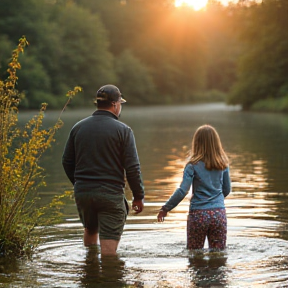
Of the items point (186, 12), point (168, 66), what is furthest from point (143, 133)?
point (186, 12)

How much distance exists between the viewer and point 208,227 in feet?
23.6

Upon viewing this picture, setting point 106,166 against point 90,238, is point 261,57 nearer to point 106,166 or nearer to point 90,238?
point 90,238

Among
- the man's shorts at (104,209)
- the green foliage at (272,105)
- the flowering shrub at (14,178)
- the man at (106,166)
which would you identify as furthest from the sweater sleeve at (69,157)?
the green foliage at (272,105)

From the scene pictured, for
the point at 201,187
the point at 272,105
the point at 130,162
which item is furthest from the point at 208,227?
the point at 272,105

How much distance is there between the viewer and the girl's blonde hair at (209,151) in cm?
713

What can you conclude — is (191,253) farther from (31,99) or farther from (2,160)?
(31,99)

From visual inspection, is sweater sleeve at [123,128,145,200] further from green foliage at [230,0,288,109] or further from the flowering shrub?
green foliage at [230,0,288,109]

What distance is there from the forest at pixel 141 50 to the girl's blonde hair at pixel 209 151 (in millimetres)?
26084

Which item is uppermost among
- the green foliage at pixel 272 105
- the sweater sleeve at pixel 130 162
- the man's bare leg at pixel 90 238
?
the sweater sleeve at pixel 130 162

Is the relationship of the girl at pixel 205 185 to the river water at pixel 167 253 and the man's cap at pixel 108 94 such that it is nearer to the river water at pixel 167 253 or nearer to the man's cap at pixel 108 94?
the river water at pixel 167 253

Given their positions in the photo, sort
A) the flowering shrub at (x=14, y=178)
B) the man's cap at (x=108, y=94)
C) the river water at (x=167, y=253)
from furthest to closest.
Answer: the flowering shrub at (x=14, y=178) < the man's cap at (x=108, y=94) < the river water at (x=167, y=253)

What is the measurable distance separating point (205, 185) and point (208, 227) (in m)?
0.38

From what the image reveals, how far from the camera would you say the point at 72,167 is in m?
6.99

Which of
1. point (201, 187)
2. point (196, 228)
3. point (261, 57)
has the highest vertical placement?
point (261, 57)
